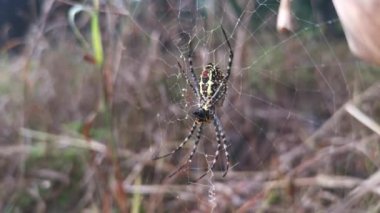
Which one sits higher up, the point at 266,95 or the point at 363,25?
the point at 266,95

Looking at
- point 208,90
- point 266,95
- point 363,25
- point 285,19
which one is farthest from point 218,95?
point 266,95

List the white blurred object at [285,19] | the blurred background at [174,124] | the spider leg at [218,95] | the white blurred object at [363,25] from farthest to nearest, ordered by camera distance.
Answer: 1. the blurred background at [174,124]
2. the spider leg at [218,95]
3. the white blurred object at [285,19]
4. the white blurred object at [363,25]

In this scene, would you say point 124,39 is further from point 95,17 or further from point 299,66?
point 95,17

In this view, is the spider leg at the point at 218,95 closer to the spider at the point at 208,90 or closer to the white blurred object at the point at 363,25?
the spider at the point at 208,90

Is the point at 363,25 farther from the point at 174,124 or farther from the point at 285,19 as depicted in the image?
the point at 174,124

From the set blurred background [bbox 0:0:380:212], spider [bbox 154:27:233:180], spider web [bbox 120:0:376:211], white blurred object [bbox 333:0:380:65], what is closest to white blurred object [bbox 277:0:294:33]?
white blurred object [bbox 333:0:380:65]

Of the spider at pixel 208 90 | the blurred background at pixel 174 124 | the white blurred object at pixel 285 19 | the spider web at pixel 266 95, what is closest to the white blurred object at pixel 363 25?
the white blurred object at pixel 285 19

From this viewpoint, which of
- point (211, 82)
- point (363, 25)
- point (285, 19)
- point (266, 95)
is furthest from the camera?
point (266, 95)
